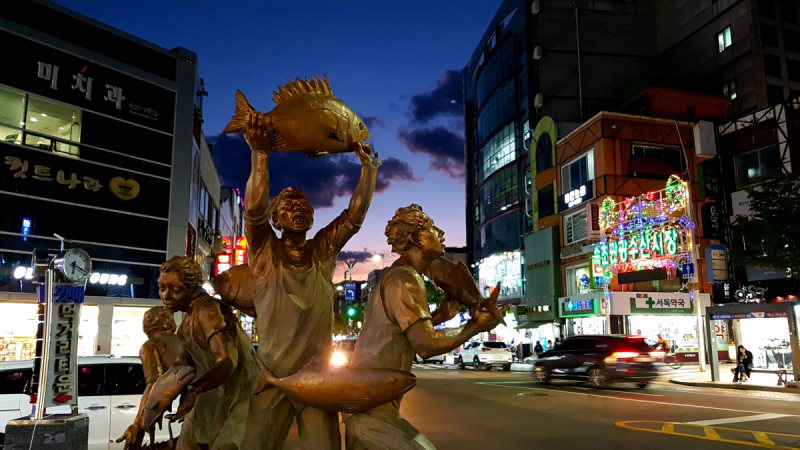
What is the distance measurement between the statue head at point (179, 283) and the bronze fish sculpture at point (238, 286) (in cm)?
22

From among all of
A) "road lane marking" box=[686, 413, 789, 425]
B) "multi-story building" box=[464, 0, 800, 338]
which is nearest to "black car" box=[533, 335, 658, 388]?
"road lane marking" box=[686, 413, 789, 425]

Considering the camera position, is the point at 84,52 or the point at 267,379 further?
the point at 84,52

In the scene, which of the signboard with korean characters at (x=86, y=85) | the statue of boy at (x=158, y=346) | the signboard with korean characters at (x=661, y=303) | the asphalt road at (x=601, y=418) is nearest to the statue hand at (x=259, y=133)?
the statue of boy at (x=158, y=346)

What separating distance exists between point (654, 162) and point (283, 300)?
31.7m

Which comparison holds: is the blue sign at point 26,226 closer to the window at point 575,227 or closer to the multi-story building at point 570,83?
the window at point 575,227

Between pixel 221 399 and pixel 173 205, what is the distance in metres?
23.7

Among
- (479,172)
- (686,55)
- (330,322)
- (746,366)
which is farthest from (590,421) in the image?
(479,172)

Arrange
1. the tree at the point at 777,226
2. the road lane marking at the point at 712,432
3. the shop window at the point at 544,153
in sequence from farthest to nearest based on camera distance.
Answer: the shop window at the point at 544,153 < the tree at the point at 777,226 < the road lane marking at the point at 712,432

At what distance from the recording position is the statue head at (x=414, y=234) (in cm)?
337

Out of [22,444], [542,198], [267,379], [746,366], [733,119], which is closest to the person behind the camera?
[267,379]

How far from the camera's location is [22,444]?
5074mm

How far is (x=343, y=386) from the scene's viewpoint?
292 cm

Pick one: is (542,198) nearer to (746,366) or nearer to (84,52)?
(746,366)

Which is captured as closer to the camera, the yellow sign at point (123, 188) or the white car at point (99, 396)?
the white car at point (99, 396)
